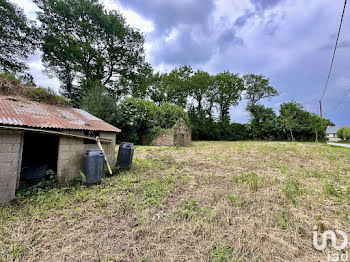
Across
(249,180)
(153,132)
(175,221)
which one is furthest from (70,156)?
(153,132)

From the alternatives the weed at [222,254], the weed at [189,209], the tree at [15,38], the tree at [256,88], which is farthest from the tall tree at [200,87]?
the weed at [222,254]

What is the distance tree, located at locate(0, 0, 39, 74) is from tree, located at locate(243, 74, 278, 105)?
33.4 metres

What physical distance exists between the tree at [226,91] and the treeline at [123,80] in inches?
7.3

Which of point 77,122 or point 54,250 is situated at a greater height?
point 77,122

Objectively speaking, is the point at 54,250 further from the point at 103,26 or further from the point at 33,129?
the point at 103,26

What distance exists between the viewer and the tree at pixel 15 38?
46.8ft

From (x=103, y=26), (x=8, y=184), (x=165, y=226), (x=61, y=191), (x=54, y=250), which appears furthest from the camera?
(x=103, y=26)

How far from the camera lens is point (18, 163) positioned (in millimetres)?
3223

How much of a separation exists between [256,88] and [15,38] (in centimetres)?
3599

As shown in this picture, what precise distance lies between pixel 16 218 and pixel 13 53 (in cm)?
2214

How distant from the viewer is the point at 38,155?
543cm

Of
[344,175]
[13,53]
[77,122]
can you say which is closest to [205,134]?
[344,175]

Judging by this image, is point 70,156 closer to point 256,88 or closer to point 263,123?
point 263,123

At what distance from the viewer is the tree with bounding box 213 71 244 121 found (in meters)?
27.6
